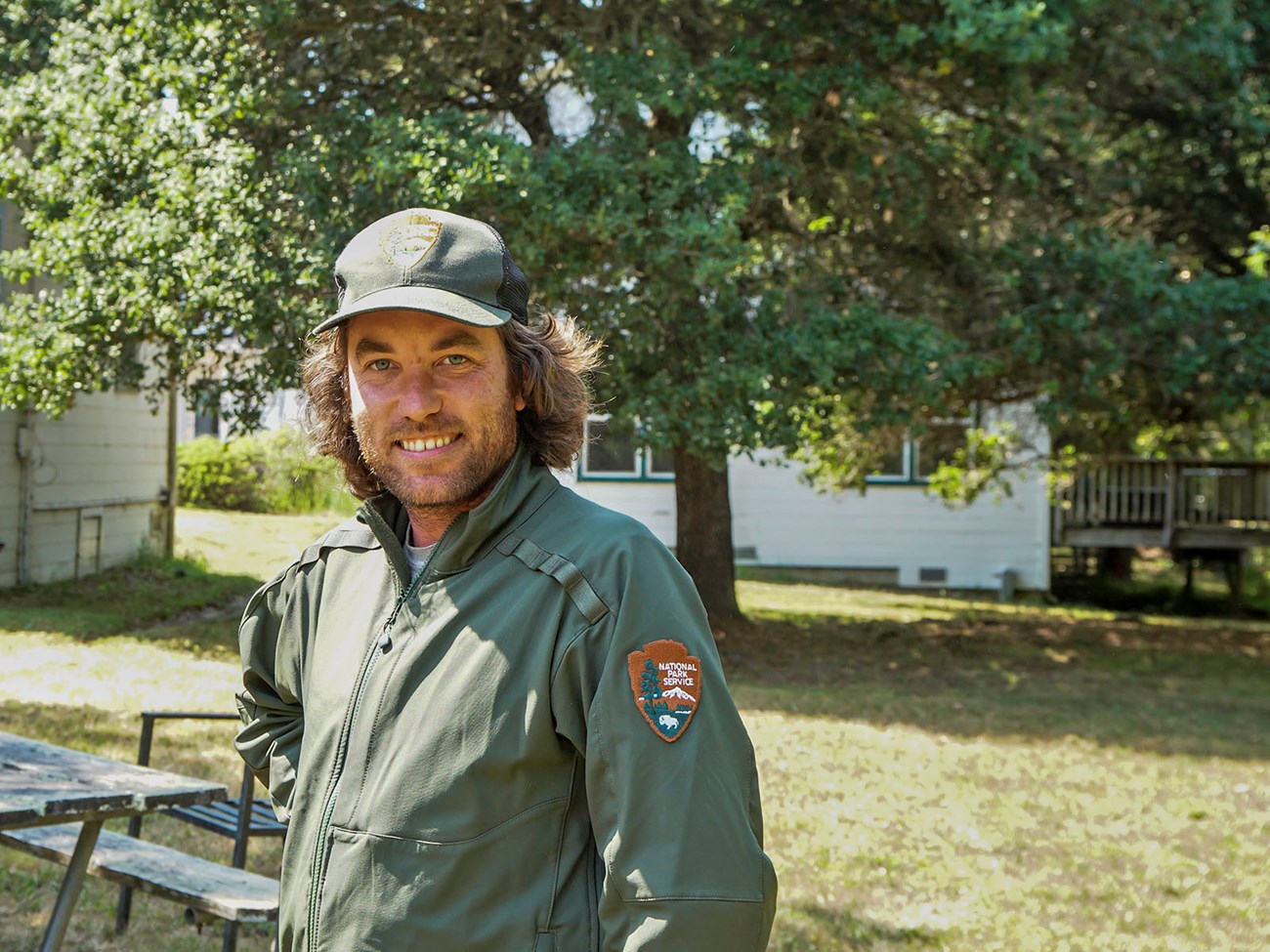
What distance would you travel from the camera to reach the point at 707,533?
50.0 feet

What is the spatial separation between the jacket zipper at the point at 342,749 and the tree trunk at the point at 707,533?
1309cm

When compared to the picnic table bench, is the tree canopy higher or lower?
higher

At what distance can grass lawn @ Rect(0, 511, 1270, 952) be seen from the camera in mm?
5961

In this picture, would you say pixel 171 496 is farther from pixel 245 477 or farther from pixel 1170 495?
pixel 1170 495

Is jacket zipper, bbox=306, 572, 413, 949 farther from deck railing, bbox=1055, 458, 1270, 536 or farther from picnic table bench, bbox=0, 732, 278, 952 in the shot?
deck railing, bbox=1055, 458, 1270, 536

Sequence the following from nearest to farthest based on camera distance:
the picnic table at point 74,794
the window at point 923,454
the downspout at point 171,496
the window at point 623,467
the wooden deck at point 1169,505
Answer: the picnic table at point 74,794 → the window at point 923,454 → the downspout at point 171,496 → the wooden deck at point 1169,505 → the window at point 623,467

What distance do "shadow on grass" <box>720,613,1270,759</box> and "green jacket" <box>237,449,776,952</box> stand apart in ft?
29.1

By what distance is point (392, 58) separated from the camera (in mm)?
12641

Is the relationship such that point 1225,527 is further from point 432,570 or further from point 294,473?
point 432,570

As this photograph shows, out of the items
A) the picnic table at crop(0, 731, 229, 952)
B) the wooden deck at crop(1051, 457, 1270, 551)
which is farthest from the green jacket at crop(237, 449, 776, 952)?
the wooden deck at crop(1051, 457, 1270, 551)

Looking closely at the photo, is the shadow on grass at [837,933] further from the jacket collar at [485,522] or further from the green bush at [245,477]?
the green bush at [245,477]

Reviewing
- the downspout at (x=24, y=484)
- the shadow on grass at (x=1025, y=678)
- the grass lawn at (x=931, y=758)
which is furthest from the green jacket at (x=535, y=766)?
the downspout at (x=24, y=484)

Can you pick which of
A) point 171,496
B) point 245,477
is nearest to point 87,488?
point 171,496

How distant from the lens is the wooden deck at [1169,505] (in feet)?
65.4
